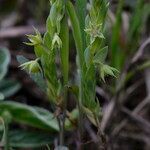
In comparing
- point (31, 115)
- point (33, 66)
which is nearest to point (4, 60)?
point (31, 115)

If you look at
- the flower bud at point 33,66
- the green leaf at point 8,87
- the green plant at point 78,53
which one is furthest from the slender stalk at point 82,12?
the green leaf at point 8,87

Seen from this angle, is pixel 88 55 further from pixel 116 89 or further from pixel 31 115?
pixel 116 89

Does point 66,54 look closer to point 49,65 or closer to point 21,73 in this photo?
point 49,65

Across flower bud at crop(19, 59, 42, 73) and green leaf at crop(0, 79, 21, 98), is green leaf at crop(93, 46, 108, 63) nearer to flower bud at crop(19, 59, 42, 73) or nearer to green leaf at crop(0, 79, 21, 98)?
flower bud at crop(19, 59, 42, 73)

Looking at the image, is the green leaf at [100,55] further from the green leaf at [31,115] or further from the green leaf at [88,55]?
the green leaf at [31,115]

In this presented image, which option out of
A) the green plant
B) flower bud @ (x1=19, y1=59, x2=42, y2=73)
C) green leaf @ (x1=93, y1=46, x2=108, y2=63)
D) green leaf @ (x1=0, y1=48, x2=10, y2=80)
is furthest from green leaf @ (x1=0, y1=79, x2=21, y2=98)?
green leaf @ (x1=93, y1=46, x2=108, y2=63)

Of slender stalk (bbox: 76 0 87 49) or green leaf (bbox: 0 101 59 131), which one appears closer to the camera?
slender stalk (bbox: 76 0 87 49)
